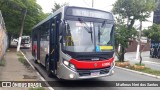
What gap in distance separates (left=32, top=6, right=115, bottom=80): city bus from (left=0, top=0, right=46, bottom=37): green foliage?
22.9m

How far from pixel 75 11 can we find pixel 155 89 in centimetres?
455

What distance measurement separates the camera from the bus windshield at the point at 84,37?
999 centimetres

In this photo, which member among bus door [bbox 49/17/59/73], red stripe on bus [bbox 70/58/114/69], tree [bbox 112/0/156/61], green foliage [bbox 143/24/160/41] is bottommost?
red stripe on bus [bbox 70/58/114/69]

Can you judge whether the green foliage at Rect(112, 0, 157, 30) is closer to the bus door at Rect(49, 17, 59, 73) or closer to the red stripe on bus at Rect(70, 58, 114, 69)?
the bus door at Rect(49, 17, 59, 73)

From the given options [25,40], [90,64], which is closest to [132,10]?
[90,64]

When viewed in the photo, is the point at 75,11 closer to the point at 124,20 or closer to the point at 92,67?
the point at 92,67

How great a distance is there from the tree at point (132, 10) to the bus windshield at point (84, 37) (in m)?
9.46

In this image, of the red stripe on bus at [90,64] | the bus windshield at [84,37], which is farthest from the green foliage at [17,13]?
the red stripe on bus at [90,64]

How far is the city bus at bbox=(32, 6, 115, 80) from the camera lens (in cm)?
995

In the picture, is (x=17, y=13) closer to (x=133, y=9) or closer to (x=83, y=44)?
(x=133, y=9)

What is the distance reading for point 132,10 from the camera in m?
19.9

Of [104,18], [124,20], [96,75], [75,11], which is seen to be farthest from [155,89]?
[124,20]

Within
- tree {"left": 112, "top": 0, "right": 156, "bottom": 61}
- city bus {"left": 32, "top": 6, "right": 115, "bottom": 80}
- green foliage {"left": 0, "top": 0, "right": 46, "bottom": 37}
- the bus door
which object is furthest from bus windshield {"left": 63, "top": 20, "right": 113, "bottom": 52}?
green foliage {"left": 0, "top": 0, "right": 46, "bottom": 37}

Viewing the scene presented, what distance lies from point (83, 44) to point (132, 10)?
1092cm
